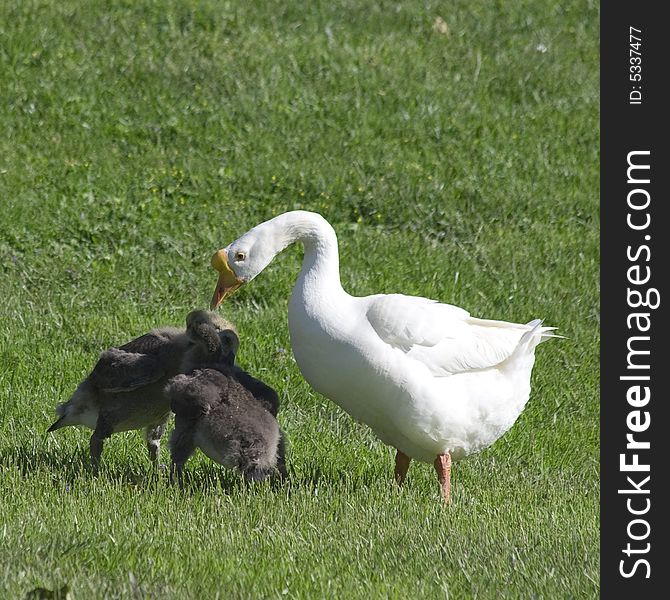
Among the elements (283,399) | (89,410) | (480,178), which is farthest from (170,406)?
(480,178)

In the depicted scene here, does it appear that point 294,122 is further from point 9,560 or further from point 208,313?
point 9,560

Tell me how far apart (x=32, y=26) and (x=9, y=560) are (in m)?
9.91

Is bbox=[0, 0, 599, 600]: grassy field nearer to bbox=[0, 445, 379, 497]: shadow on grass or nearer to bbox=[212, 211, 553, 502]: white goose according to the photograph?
bbox=[0, 445, 379, 497]: shadow on grass

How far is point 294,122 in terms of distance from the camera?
12961 mm

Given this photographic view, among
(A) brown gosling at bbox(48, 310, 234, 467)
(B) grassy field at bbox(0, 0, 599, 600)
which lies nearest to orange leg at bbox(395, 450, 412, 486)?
(B) grassy field at bbox(0, 0, 599, 600)

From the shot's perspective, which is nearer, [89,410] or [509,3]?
[89,410]

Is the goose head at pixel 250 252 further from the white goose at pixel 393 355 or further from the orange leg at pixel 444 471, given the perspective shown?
the orange leg at pixel 444 471

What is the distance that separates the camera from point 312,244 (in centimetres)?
671

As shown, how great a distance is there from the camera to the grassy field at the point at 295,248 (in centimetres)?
553

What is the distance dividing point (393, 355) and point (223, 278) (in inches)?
42.0

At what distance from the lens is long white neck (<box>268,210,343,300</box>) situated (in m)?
6.61

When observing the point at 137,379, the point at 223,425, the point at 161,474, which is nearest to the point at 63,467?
the point at 161,474

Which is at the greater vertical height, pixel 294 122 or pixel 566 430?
pixel 294 122

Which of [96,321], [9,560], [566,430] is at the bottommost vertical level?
[566,430]
